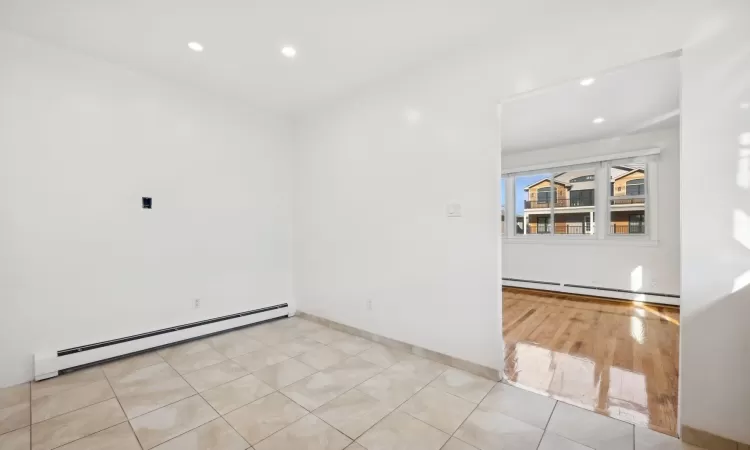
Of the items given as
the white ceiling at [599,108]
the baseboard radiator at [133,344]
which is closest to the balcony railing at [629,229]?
the white ceiling at [599,108]

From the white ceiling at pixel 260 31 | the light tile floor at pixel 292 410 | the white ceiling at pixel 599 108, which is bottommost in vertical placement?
the light tile floor at pixel 292 410

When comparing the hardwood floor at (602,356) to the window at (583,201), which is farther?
the window at (583,201)

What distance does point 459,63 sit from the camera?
2527 millimetres

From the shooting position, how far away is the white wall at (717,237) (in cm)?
153

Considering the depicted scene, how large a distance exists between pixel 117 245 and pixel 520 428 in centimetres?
347

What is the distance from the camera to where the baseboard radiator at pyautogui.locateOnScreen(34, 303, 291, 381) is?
93.1 inches

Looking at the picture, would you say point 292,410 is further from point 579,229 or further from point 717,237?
point 579,229

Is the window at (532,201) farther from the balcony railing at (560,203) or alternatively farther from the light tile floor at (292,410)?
the light tile floor at (292,410)

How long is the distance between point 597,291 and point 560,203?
1.59m

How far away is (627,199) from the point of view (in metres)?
4.81

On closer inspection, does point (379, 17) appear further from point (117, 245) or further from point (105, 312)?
point (105, 312)

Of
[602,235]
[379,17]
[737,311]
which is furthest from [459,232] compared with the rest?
[602,235]

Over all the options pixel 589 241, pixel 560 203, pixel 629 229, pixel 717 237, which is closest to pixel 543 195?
pixel 560 203

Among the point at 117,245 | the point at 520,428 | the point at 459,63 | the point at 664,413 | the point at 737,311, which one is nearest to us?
the point at 737,311
